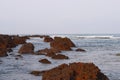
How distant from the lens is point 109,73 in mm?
22078

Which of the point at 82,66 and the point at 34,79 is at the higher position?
the point at 82,66

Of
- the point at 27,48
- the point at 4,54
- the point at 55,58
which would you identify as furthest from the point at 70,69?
the point at 27,48

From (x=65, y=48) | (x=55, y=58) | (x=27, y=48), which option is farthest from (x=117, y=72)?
(x=65, y=48)

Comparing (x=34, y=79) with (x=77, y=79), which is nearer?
(x=77, y=79)

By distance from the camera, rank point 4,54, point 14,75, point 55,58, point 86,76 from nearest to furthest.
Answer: point 86,76, point 14,75, point 55,58, point 4,54

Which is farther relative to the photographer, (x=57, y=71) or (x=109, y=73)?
(x=109, y=73)

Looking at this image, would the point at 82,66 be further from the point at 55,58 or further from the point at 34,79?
the point at 55,58

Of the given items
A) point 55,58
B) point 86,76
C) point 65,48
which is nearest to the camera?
point 86,76

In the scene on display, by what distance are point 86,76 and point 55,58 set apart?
17.5 m

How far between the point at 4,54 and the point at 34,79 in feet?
56.1

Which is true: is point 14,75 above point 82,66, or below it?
below

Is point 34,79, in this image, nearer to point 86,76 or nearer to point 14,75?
point 14,75

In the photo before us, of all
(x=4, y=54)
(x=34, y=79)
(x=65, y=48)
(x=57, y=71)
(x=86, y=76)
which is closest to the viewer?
A: (x=86, y=76)

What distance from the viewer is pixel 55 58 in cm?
3344
